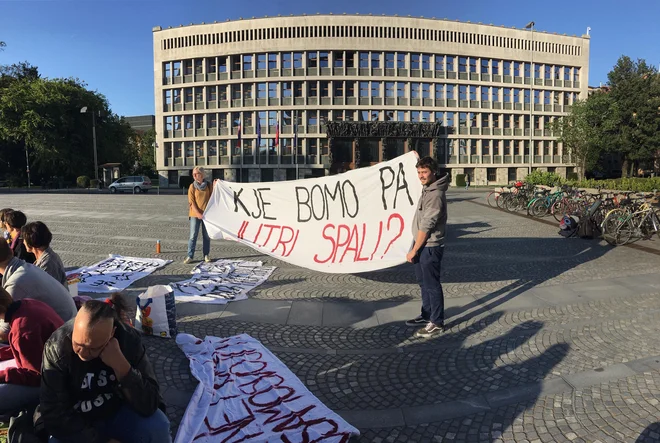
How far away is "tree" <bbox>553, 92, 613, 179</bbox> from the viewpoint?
158ft

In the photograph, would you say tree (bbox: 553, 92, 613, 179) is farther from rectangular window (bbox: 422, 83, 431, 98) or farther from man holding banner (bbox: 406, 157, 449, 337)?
man holding banner (bbox: 406, 157, 449, 337)

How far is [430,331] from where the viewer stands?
5223 mm

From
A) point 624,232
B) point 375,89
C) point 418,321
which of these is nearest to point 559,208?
point 624,232

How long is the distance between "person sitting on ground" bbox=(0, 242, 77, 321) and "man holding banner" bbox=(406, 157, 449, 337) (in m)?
3.64

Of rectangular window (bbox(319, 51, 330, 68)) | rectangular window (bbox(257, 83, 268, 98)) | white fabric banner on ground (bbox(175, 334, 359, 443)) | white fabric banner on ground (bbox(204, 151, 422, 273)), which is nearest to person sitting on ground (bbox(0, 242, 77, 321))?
white fabric banner on ground (bbox(175, 334, 359, 443))

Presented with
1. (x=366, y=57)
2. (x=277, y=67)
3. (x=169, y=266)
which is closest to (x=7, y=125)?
(x=277, y=67)

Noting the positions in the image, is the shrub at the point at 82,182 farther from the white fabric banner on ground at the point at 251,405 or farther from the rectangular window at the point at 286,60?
the white fabric banner on ground at the point at 251,405

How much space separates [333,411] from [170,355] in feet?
6.81

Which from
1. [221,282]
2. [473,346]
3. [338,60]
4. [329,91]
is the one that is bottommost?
[473,346]

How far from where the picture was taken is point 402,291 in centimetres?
718

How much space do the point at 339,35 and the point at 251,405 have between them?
57719 mm

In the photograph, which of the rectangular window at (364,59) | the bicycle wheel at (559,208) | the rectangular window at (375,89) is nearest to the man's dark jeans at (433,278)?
the bicycle wheel at (559,208)

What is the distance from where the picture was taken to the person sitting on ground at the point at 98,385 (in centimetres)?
232

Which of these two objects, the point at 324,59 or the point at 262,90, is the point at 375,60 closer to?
the point at 324,59
